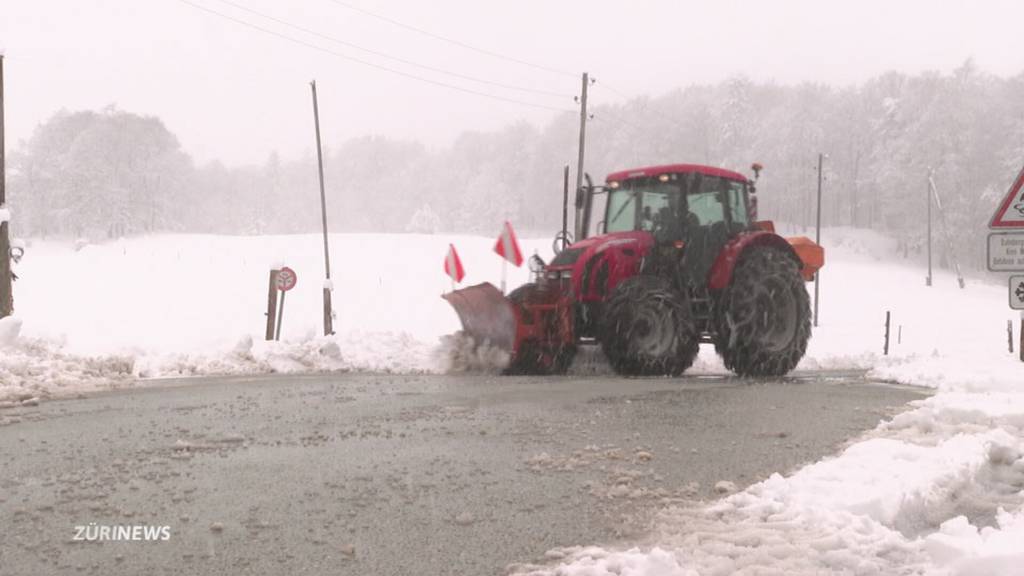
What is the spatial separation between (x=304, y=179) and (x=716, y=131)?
67.5 meters

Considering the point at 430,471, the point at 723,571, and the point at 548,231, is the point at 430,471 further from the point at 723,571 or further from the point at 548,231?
the point at 548,231

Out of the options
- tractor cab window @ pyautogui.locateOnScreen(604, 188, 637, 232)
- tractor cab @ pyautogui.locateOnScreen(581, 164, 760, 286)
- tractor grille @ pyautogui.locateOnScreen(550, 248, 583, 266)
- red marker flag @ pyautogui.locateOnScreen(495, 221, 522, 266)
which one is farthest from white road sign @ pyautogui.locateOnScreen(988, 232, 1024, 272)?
red marker flag @ pyautogui.locateOnScreen(495, 221, 522, 266)

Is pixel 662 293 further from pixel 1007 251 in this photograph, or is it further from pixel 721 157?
pixel 721 157

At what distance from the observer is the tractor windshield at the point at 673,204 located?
10.0 metres

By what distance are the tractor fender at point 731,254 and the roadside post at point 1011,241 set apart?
261 centimetres

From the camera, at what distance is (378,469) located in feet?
14.6

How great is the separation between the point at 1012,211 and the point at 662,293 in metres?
3.57

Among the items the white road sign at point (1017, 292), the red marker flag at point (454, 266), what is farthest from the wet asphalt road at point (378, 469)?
the red marker flag at point (454, 266)

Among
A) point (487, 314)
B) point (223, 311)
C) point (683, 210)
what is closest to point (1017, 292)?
point (683, 210)

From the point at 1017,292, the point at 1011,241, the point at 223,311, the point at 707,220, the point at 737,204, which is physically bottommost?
the point at 223,311

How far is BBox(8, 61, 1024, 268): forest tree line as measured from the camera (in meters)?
57.1

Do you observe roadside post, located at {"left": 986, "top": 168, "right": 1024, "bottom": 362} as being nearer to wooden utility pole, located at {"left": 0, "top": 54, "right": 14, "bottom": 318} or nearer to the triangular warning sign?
the triangular warning sign

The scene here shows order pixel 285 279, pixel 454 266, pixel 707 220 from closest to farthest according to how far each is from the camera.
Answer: pixel 707 220
pixel 454 266
pixel 285 279

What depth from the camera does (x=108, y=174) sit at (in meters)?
65.1
